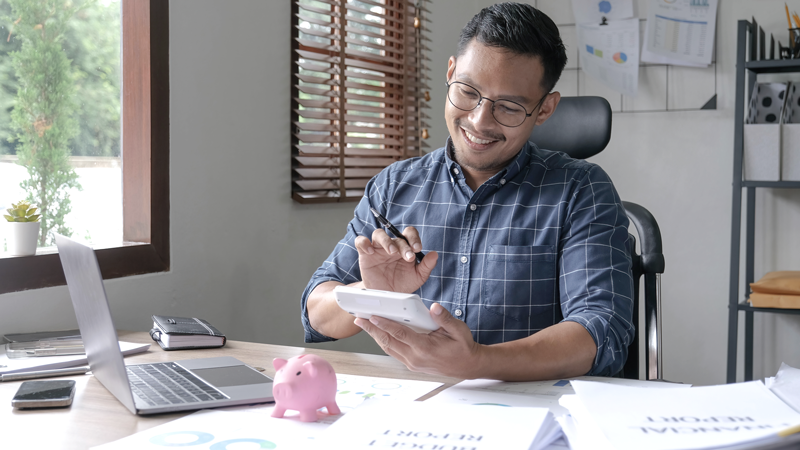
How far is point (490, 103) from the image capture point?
4.35ft

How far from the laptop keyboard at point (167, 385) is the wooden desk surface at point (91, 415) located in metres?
0.03

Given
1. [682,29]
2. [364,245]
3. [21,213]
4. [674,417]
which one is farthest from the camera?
[682,29]

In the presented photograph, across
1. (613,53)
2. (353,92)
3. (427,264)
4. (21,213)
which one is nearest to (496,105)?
(427,264)

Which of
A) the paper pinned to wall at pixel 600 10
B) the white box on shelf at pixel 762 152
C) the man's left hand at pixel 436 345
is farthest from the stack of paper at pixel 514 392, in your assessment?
the paper pinned to wall at pixel 600 10

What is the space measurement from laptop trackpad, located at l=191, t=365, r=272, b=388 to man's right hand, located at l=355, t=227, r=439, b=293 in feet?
0.88

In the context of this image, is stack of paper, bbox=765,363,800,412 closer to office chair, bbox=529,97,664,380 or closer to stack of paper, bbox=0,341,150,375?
office chair, bbox=529,97,664,380

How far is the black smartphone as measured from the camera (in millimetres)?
914

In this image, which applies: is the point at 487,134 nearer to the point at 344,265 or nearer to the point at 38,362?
the point at 344,265

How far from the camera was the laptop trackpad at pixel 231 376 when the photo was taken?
3.32ft

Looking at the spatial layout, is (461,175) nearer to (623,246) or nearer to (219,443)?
(623,246)

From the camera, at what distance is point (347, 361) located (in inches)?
46.4

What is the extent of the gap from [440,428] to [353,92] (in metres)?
1.73

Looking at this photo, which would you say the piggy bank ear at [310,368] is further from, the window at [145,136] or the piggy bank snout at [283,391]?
the window at [145,136]

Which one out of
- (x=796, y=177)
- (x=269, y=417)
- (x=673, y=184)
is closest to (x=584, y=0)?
(x=673, y=184)
